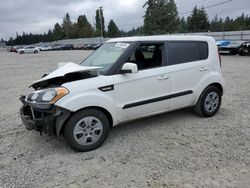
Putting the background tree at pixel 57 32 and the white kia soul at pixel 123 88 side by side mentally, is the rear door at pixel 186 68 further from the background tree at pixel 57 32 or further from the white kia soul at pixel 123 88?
the background tree at pixel 57 32

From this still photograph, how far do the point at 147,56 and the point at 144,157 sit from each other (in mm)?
1905

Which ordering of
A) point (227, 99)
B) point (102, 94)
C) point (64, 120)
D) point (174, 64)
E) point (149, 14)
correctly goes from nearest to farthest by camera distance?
point (64, 120) < point (102, 94) < point (174, 64) < point (227, 99) < point (149, 14)

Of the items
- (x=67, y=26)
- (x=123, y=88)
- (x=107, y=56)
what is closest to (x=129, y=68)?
→ (x=123, y=88)

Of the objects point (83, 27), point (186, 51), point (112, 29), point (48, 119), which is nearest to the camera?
point (48, 119)

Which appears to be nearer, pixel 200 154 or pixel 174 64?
pixel 200 154

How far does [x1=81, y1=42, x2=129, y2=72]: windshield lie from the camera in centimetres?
402

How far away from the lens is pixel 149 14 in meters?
53.5

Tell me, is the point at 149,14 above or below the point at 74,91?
above

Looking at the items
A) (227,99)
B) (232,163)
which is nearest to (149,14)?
(227,99)

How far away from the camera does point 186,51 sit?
15.0ft

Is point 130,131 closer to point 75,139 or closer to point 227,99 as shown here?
point 75,139

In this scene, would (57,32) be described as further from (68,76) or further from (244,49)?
(68,76)

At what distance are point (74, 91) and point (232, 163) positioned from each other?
2.42 meters

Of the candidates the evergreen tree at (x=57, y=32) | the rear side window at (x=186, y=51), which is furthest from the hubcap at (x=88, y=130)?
the evergreen tree at (x=57, y=32)
